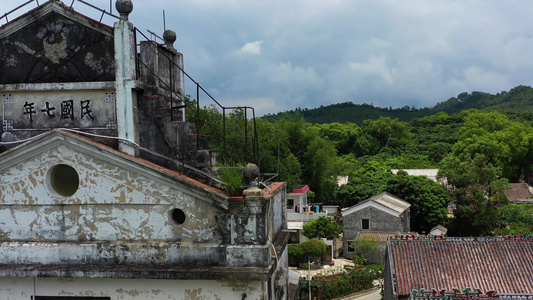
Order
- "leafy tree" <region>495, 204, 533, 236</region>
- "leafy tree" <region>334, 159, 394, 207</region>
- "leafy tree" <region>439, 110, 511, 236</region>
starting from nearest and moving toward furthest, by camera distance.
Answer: "leafy tree" <region>495, 204, 533, 236</region> → "leafy tree" <region>439, 110, 511, 236</region> → "leafy tree" <region>334, 159, 394, 207</region>

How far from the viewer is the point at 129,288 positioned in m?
7.70

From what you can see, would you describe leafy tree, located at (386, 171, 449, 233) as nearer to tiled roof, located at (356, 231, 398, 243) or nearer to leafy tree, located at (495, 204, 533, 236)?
leafy tree, located at (495, 204, 533, 236)

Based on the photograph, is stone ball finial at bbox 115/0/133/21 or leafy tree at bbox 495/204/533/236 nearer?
stone ball finial at bbox 115/0/133/21

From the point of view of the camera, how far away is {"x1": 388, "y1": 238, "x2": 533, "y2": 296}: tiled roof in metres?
18.8

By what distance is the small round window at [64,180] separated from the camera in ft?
27.0

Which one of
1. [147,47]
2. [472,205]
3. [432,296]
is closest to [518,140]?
[472,205]

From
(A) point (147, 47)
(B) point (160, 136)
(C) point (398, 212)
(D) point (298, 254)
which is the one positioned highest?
(A) point (147, 47)

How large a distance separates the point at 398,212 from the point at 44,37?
29.7 m

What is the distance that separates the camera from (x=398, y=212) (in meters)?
34.0

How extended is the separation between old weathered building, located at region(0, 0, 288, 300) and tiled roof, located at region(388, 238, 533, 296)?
1249 centimetres

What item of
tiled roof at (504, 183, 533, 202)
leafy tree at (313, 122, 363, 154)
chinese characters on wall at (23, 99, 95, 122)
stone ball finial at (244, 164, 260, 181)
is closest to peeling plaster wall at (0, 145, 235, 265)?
stone ball finial at (244, 164, 260, 181)

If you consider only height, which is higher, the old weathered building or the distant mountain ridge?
the distant mountain ridge

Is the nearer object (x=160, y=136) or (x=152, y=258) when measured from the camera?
(x=152, y=258)

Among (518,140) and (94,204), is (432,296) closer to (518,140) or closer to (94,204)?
(94,204)
